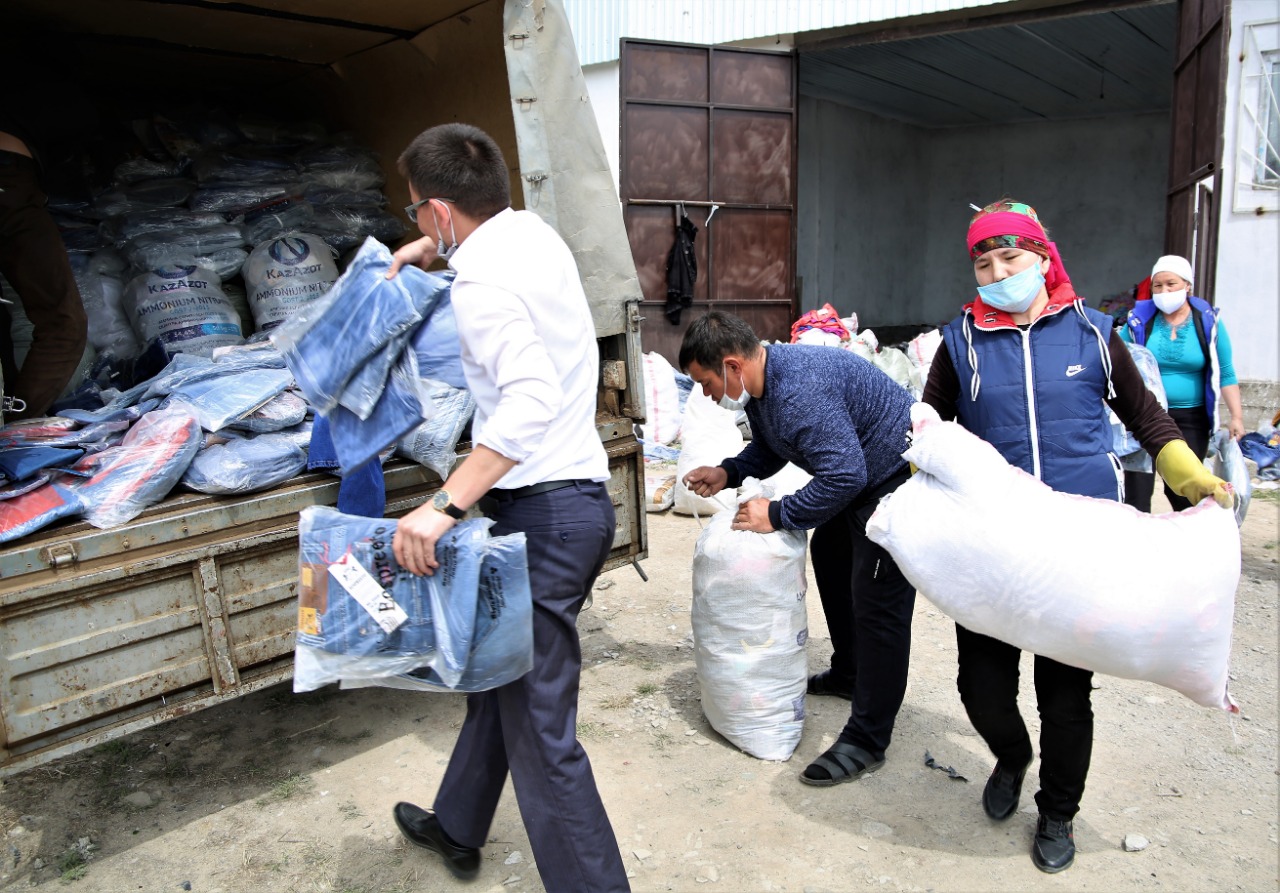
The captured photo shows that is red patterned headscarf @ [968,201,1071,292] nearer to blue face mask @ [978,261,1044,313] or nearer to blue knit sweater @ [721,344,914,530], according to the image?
blue face mask @ [978,261,1044,313]

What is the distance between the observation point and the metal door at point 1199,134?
607cm

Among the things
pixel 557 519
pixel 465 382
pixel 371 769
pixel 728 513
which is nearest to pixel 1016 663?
pixel 728 513

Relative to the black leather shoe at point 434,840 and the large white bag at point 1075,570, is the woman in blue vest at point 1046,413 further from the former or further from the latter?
the black leather shoe at point 434,840

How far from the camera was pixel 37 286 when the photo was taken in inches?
118

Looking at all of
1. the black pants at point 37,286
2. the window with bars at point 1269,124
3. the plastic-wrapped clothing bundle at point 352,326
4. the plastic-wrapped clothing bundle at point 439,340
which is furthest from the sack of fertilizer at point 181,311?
the window with bars at point 1269,124

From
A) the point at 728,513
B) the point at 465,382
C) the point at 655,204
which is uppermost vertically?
the point at 655,204

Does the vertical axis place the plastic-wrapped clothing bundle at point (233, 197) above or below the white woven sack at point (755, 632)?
above

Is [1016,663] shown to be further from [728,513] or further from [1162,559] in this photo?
[728,513]

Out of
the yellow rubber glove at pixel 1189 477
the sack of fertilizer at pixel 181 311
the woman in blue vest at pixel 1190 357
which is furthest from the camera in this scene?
the woman in blue vest at pixel 1190 357

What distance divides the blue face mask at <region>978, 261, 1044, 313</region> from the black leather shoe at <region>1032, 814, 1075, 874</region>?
4.15ft

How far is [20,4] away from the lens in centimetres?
348

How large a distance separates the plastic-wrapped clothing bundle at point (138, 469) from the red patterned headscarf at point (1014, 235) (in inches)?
80.7

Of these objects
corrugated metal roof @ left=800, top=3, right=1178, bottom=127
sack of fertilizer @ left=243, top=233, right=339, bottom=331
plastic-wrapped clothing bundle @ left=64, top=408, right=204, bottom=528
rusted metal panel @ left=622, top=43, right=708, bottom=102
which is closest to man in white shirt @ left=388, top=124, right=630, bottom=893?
plastic-wrapped clothing bundle @ left=64, top=408, right=204, bottom=528

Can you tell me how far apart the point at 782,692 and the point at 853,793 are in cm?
34
